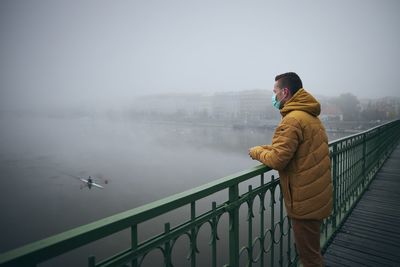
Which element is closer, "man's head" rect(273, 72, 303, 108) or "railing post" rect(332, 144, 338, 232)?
"man's head" rect(273, 72, 303, 108)

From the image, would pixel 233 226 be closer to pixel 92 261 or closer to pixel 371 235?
pixel 92 261

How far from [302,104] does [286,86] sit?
0.26 meters

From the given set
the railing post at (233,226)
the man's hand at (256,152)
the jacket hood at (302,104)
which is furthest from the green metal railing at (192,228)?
the jacket hood at (302,104)

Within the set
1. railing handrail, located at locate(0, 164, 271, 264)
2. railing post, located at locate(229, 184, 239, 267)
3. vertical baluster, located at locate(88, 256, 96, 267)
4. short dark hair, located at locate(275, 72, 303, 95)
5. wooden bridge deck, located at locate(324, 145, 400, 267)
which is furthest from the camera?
wooden bridge deck, located at locate(324, 145, 400, 267)

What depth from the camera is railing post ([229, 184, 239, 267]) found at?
81.0 inches

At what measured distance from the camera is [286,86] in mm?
2504

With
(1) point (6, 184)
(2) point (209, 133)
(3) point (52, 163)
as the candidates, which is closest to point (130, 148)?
(3) point (52, 163)

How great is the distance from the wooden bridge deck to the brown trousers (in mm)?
1011

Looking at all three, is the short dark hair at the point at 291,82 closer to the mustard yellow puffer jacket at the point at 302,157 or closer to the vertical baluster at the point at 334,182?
the mustard yellow puffer jacket at the point at 302,157

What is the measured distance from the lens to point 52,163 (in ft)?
263

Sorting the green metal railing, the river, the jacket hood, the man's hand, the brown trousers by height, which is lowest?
the river

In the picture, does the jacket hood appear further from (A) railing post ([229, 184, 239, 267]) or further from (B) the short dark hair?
(A) railing post ([229, 184, 239, 267])

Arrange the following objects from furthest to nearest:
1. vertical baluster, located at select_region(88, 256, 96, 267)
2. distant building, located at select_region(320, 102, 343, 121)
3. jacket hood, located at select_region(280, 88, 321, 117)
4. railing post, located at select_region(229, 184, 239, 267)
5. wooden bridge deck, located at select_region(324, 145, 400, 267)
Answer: distant building, located at select_region(320, 102, 343, 121)
wooden bridge deck, located at select_region(324, 145, 400, 267)
jacket hood, located at select_region(280, 88, 321, 117)
railing post, located at select_region(229, 184, 239, 267)
vertical baluster, located at select_region(88, 256, 96, 267)

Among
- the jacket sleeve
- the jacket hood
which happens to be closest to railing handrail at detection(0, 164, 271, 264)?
the jacket sleeve
